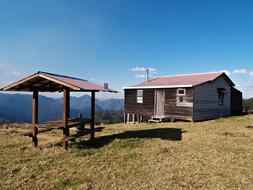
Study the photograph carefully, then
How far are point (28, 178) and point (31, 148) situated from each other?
12.3 feet

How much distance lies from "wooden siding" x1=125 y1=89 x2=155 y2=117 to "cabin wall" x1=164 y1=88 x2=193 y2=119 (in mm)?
1813

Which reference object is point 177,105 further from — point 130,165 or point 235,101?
point 130,165

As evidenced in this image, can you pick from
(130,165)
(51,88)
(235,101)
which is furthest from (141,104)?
(130,165)

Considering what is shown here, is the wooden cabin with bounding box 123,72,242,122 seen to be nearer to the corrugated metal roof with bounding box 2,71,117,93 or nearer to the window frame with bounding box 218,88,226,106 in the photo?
the window frame with bounding box 218,88,226,106

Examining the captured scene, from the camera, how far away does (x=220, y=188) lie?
5422mm

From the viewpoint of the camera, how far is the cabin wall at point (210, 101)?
19984mm

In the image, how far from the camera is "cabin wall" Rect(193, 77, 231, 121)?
20.0 meters

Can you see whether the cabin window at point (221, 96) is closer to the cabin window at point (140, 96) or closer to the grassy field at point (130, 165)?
the cabin window at point (140, 96)

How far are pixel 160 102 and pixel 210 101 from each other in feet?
15.6

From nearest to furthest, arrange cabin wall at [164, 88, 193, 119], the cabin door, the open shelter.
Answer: the open shelter
cabin wall at [164, 88, 193, 119]
the cabin door

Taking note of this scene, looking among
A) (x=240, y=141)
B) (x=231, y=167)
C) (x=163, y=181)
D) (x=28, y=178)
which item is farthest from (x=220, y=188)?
(x=240, y=141)

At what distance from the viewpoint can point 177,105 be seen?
2078cm

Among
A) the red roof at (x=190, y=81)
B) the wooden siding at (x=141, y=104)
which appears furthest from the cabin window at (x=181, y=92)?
the wooden siding at (x=141, y=104)

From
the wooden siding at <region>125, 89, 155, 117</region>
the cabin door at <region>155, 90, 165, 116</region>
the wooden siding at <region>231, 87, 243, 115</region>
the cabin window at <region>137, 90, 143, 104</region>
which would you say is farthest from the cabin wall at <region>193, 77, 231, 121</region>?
the cabin window at <region>137, 90, 143, 104</region>
